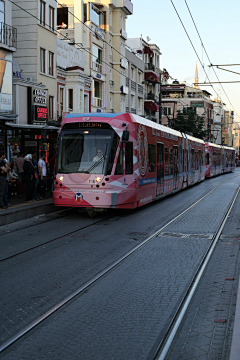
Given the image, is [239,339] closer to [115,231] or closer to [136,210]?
[115,231]

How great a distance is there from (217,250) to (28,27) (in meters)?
22.7

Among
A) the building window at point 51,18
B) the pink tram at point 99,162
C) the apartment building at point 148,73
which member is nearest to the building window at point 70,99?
the building window at point 51,18

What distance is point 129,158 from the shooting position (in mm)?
14977

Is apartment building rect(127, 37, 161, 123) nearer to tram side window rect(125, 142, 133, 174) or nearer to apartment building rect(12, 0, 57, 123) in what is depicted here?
apartment building rect(12, 0, 57, 123)

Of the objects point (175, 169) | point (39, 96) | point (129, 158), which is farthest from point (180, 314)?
point (39, 96)

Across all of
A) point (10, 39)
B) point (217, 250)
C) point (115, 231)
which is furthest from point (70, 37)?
point (217, 250)

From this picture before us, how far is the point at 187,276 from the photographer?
296 inches

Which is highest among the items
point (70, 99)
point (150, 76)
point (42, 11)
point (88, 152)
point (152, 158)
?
point (150, 76)

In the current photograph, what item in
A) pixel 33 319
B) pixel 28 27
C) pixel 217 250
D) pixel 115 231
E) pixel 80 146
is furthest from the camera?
pixel 28 27

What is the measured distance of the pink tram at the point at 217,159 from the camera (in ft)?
141

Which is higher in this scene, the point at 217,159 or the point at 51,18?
the point at 51,18

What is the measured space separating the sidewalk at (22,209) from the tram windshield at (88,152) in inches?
62.4

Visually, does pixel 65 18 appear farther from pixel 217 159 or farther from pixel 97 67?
pixel 217 159

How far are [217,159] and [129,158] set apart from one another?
3575 cm
